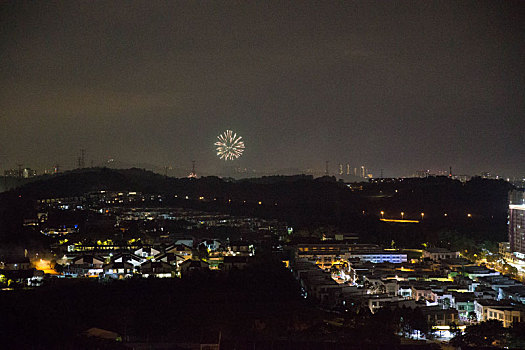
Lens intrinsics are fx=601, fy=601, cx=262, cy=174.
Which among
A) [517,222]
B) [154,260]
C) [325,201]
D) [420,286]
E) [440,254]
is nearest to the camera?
[420,286]

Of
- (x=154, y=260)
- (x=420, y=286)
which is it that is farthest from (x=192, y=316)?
(x=154, y=260)

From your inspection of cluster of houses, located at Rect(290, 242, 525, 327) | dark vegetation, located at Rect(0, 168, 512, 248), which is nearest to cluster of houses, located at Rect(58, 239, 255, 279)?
cluster of houses, located at Rect(290, 242, 525, 327)

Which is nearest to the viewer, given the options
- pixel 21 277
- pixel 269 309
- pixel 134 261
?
pixel 269 309

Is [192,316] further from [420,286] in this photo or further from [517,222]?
[517,222]

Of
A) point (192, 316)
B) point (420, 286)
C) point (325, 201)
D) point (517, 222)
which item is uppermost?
point (325, 201)

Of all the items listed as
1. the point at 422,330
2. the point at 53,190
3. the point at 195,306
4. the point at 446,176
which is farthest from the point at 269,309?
the point at 446,176

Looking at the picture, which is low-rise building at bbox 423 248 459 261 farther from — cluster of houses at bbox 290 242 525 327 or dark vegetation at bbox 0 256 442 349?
dark vegetation at bbox 0 256 442 349

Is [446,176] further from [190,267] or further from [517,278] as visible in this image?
[190,267]
